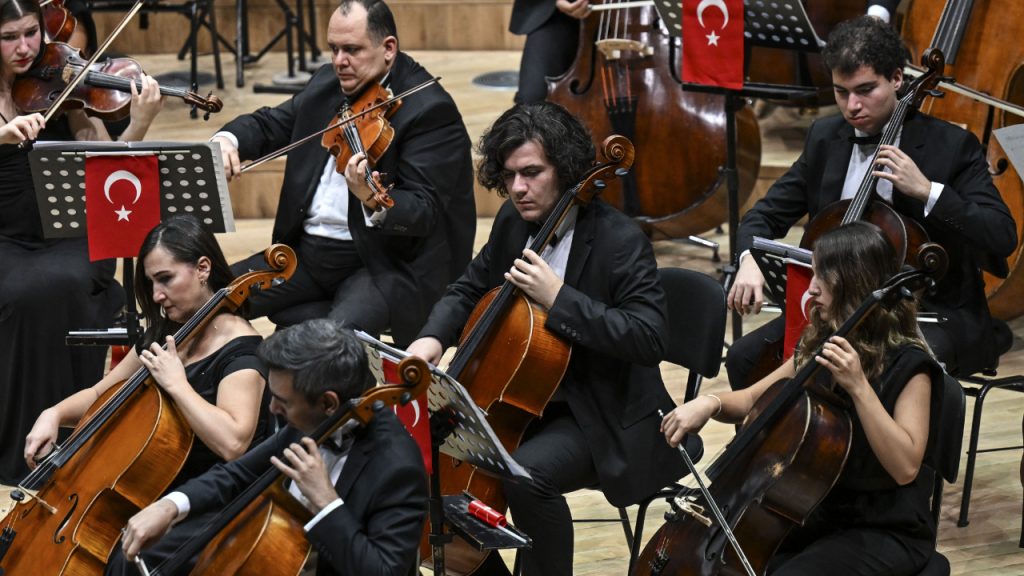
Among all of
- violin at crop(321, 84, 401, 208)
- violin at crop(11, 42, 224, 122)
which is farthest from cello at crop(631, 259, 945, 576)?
violin at crop(11, 42, 224, 122)

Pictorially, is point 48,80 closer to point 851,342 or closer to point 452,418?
point 452,418

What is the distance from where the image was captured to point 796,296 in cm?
316

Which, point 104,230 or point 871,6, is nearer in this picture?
point 104,230

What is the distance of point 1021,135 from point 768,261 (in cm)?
62

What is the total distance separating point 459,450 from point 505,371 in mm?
293

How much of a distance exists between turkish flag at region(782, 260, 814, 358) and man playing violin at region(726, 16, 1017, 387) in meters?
0.31

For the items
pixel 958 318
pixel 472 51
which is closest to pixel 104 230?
pixel 958 318

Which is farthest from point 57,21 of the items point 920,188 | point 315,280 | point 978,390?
point 978,390

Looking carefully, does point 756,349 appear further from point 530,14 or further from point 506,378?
point 530,14

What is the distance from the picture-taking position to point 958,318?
3.54m

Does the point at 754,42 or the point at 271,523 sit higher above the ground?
the point at 754,42

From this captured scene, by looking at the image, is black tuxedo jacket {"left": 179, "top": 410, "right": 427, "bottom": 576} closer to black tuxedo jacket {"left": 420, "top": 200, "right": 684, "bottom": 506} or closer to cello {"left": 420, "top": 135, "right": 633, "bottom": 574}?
cello {"left": 420, "top": 135, "right": 633, "bottom": 574}

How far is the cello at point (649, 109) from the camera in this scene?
190 inches

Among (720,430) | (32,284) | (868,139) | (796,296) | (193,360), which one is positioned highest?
(868,139)
